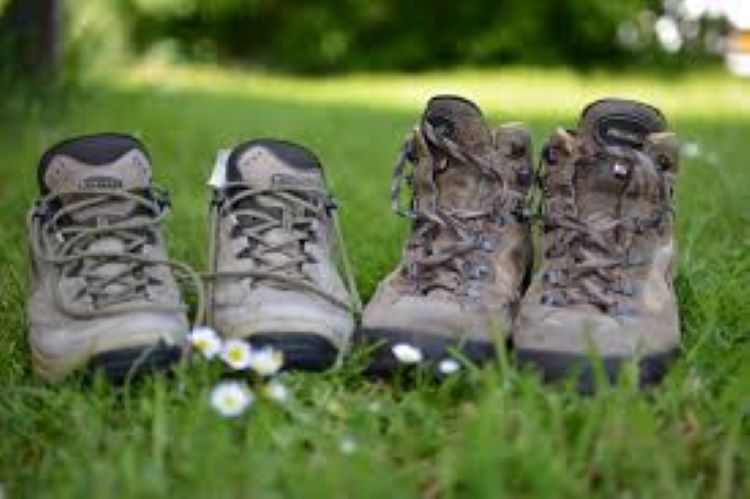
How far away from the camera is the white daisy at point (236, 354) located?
1628 mm

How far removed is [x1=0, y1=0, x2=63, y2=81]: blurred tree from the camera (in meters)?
4.81

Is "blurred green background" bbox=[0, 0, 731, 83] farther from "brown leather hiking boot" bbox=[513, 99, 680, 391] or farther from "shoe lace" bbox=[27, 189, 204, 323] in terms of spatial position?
"brown leather hiking boot" bbox=[513, 99, 680, 391]

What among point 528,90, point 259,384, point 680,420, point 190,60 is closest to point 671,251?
point 680,420

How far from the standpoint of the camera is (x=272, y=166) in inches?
75.9

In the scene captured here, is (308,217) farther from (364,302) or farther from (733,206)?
(733,206)

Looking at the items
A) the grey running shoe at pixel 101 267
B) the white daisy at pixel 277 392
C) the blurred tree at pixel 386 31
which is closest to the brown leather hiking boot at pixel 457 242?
the white daisy at pixel 277 392

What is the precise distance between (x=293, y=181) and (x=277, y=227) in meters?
0.09

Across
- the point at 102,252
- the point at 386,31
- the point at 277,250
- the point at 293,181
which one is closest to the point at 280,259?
A: the point at 277,250

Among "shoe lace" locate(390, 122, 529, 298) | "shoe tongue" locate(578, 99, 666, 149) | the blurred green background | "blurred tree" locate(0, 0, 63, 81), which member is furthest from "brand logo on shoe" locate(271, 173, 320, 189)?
the blurred green background

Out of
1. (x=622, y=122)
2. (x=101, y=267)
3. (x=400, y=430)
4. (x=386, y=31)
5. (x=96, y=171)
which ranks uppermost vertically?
(x=622, y=122)

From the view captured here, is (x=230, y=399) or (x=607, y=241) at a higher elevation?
(x=607, y=241)

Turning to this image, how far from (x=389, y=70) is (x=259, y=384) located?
10787mm

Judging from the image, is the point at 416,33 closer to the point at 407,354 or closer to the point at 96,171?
the point at 96,171

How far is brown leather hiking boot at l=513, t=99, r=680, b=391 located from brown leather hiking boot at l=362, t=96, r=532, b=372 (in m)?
0.05
